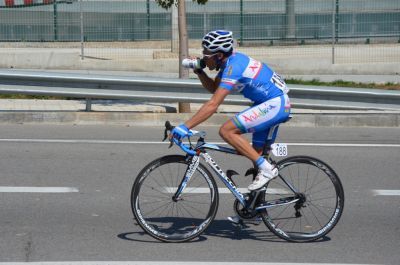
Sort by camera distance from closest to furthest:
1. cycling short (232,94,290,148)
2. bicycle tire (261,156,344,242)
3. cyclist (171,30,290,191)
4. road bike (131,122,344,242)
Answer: cyclist (171,30,290,191) < cycling short (232,94,290,148) < road bike (131,122,344,242) < bicycle tire (261,156,344,242)

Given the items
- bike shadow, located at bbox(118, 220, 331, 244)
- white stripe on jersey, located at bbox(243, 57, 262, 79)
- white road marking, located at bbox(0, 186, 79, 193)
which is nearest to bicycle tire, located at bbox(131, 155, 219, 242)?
bike shadow, located at bbox(118, 220, 331, 244)

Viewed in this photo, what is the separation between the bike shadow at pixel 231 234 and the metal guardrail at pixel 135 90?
5662 millimetres

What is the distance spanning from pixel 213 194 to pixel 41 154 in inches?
165

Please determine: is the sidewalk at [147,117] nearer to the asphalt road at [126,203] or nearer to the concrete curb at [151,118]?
the concrete curb at [151,118]

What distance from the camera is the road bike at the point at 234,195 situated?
22.7 ft

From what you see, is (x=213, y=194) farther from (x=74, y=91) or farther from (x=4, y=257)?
(x=74, y=91)

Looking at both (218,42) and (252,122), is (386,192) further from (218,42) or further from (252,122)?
(218,42)

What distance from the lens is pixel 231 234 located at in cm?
730

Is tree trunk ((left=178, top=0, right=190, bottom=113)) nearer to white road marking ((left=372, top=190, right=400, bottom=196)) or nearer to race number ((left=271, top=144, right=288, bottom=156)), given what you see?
white road marking ((left=372, top=190, right=400, bottom=196))

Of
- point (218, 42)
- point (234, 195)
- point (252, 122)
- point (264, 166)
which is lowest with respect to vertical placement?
point (234, 195)

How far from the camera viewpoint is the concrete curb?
1296 cm

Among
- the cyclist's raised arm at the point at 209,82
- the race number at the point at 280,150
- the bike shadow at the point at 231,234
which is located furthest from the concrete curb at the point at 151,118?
the race number at the point at 280,150

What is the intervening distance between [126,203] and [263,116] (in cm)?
211

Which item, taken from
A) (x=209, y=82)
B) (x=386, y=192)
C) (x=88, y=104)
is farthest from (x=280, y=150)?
(x=88, y=104)
